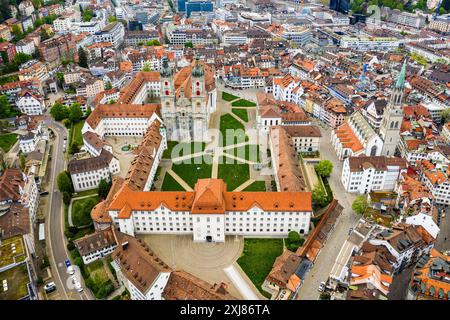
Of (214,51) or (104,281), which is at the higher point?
(214,51)

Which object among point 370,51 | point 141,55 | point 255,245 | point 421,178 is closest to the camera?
point 255,245

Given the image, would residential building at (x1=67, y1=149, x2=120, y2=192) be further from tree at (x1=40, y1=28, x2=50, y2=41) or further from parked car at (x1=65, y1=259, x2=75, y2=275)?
tree at (x1=40, y1=28, x2=50, y2=41)

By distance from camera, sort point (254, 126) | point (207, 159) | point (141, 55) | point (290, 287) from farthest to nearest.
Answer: point (141, 55)
point (254, 126)
point (207, 159)
point (290, 287)

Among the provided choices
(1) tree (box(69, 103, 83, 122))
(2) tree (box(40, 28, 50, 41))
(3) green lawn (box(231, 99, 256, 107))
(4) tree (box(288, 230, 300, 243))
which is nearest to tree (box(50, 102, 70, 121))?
(1) tree (box(69, 103, 83, 122))

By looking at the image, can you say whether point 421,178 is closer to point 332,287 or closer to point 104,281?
point 332,287

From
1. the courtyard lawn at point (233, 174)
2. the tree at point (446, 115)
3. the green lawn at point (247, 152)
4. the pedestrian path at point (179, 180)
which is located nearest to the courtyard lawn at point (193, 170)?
the pedestrian path at point (179, 180)

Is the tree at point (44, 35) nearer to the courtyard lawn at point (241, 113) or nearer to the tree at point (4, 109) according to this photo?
the tree at point (4, 109)
